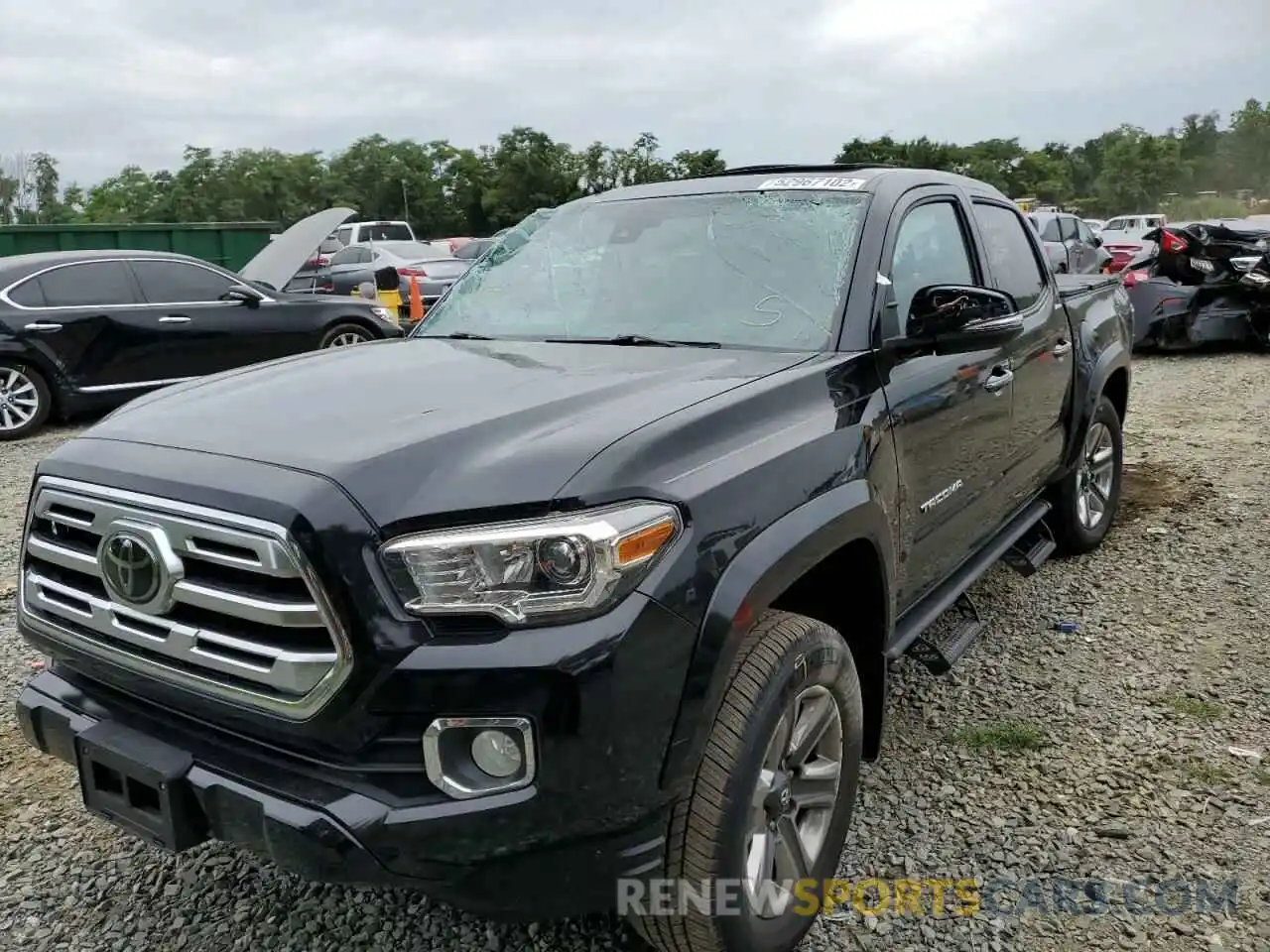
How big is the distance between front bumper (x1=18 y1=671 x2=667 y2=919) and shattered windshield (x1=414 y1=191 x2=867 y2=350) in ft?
4.99

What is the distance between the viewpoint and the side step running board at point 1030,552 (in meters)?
4.29

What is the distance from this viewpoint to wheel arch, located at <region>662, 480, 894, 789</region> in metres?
1.94

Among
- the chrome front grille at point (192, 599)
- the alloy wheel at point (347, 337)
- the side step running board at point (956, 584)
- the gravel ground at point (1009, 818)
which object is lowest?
the gravel ground at point (1009, 818)

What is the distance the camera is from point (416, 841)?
181 centimetres

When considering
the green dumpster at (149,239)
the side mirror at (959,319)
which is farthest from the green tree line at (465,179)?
the side mirror at (959,319)

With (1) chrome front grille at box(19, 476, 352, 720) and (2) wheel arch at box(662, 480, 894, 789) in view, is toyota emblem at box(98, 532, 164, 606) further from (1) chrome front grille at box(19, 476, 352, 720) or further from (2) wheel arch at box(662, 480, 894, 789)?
(2) wheel arch at box(662, 480, 894, 789)

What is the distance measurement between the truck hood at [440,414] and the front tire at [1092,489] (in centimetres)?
276

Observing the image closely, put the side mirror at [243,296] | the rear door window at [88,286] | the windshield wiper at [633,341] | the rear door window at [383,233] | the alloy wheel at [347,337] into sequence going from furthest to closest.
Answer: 1. the rear door window at [383,233]
2. the alloy wheel at [347,337]
3. the side mirror at [243,296]
4. the rear door window at [88,286]
5. the windshield wiper at [633,341]

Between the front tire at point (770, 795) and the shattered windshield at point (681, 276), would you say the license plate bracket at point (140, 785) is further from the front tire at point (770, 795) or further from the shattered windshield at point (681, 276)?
the shattered windshield at point (681, 276)

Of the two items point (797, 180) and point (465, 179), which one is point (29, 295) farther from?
point (465, 179)

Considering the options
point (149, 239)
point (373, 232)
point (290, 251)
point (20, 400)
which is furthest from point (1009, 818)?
point (373, 232)

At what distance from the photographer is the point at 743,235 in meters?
3.21

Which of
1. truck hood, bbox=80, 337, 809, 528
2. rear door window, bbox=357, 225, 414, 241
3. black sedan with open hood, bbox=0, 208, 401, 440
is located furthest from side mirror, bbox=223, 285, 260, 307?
rear door window, bbox=357, 225, 414, 241

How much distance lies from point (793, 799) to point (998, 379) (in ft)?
6.03
